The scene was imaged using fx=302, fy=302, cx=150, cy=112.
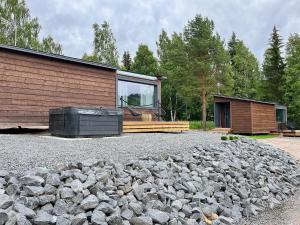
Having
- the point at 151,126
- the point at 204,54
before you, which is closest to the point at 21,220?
the point at 151,126

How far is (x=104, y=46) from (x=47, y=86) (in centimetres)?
2348

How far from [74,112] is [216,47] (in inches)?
770

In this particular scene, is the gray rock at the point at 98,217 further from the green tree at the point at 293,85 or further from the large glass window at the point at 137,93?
the green tree at the point at 293,85

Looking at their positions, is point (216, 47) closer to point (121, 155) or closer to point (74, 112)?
point (74, 112)

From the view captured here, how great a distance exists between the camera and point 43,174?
408 centimetres

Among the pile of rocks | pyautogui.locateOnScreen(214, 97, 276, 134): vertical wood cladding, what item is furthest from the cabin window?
the pile of rocks

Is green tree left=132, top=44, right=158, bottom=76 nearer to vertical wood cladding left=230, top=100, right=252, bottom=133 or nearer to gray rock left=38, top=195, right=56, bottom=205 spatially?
vertical wood cladding left=230, top=100, right=252, bottom=133

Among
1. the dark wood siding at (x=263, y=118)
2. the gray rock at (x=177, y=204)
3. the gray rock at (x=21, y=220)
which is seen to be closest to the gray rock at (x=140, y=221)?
the gray rock at (x=177, y=204)

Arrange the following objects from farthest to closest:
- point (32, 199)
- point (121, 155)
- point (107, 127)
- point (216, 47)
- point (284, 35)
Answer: point (284, 35) → point (216, 47) → point (107, 127) → point (121, 155) → point (32, 199)

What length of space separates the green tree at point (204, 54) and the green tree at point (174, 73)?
1116 millimetres

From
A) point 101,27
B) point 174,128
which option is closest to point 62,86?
point 174,128

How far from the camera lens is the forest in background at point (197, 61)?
24.8 meters

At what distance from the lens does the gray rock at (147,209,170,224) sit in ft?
12.9

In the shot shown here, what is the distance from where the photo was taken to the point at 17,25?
2428 cm
